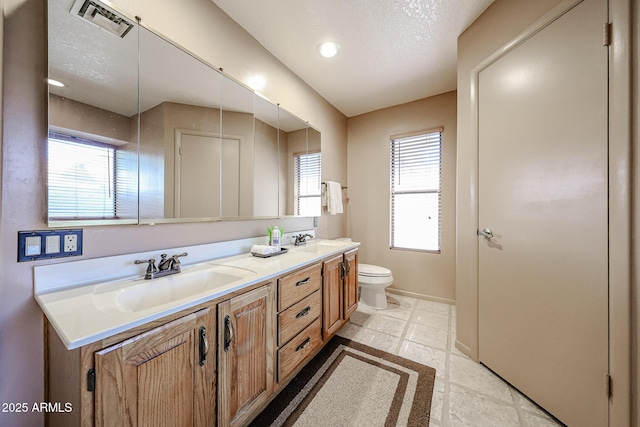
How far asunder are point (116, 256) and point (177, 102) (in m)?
0.89

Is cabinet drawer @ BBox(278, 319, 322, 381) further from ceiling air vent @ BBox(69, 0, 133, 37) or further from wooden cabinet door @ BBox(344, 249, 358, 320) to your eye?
ceiling air vent @ BBox(69, 0, 133, 37)

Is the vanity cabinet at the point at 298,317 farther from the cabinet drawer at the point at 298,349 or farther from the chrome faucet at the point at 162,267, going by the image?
the chrome faucet at the point at 162,267

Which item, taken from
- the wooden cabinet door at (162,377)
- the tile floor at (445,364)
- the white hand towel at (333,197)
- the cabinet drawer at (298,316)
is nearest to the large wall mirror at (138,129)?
the wooden cabinet door at (162,377)

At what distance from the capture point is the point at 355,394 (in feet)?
4.57

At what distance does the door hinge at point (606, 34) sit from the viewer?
1004mm

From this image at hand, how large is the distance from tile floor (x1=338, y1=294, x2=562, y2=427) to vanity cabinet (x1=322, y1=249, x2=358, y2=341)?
0.30 metres

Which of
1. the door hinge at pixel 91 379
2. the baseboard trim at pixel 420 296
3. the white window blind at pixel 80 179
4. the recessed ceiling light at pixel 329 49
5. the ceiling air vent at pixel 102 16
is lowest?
the baseboard trim at pixel 420 296

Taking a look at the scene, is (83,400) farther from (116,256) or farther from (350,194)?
(350,194)

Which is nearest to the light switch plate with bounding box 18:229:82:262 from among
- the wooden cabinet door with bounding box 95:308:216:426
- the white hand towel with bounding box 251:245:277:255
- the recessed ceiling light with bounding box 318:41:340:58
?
the wooden cabinet door with bounding box 95:308:216:426

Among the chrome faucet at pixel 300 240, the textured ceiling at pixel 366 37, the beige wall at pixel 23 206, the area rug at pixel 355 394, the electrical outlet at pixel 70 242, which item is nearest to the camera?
the beige wall at pixel 23 206

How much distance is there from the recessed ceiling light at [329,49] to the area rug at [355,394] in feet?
8.19

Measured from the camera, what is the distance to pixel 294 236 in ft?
7.20

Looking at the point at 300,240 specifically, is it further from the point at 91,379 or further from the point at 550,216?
the point at 550,216

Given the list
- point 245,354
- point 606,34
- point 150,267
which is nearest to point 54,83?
point 150,267
